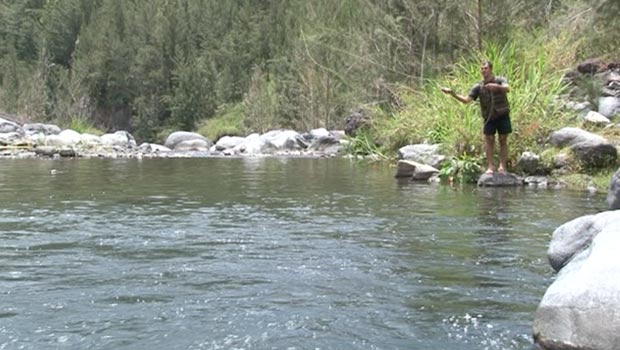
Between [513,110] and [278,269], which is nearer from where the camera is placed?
[278,269]

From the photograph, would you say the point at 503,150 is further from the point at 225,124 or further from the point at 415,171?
the point at 225,124

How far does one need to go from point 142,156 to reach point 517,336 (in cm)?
2040

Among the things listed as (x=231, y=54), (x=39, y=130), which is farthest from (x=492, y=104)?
(x=231, y=54)

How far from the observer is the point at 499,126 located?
35.7 ft

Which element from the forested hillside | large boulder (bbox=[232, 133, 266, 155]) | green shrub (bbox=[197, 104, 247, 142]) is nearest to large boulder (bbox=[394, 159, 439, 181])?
the forested hillside

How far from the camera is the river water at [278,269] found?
3957 mm

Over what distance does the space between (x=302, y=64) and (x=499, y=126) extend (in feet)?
70.9

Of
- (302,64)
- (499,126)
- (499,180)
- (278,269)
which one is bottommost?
(278,269)

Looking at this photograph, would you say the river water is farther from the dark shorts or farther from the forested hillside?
the forested hillside

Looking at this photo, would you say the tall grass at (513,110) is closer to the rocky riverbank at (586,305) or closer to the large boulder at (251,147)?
the rocky riverbank at (586,305)

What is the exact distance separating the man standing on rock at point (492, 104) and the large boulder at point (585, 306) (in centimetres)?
683

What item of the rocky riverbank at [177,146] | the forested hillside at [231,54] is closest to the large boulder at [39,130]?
the rocky riverbank at [177,146]

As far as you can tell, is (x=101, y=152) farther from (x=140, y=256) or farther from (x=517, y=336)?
(x=517, y=336)

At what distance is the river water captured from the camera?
3957mm
